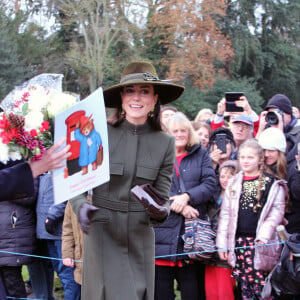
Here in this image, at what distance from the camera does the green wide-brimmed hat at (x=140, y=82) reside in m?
3.26

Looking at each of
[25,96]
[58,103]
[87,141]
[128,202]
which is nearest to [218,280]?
[128,202]

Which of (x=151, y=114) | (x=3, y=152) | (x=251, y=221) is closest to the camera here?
(x=3, y=152)

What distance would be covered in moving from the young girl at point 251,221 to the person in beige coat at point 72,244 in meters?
1.37

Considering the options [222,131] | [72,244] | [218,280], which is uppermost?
[222,131]

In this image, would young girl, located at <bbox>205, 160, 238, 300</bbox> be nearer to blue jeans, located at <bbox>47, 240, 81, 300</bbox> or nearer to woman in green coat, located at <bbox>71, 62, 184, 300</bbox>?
blue jeans, located at <bbox>47, 240, 81, 300</bbox>

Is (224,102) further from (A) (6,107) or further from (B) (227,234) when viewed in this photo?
(A) (6,107)

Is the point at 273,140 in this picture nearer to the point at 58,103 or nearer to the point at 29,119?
the point at 58,103

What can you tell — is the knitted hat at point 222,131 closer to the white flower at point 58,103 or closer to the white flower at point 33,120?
the white flower at point 58,103

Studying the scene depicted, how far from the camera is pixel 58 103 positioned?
2.75 meters

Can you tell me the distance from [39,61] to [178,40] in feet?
21.5

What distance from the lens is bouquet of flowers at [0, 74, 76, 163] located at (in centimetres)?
258

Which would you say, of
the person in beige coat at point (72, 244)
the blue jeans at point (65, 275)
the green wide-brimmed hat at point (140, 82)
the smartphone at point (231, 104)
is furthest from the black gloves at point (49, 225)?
the smartphone at point (231, 104)

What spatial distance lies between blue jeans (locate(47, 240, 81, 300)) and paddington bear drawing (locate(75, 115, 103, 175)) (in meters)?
2.64

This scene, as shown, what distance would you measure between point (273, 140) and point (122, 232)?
6.66 feet
